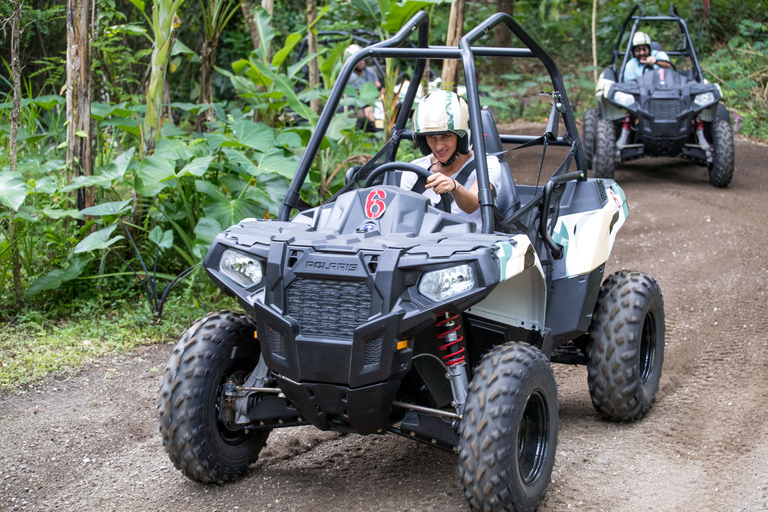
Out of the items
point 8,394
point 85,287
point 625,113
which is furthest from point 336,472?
point 625,113

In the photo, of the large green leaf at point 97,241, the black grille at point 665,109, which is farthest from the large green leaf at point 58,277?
the black grille at point 665,109

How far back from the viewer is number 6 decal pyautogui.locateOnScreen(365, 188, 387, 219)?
2957mm

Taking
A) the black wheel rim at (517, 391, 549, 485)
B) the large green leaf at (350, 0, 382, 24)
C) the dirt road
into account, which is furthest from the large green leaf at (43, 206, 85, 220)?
the large green leaf at (350, 0, 382, 24)

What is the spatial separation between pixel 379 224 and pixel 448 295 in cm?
51

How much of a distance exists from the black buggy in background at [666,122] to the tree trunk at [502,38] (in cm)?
420

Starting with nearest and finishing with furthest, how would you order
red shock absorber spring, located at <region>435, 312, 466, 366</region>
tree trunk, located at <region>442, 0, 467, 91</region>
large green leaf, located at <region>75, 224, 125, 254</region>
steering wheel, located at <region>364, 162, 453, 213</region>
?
red shock absorber spring, located at <region>435, 312, 466, 366</region>
steering wheel, located at <region>364, 162, 453, 213</region>
large green leaf, located at <region>75, 224, 125, 254</region>
tree trunk, located at <region>442, 0, 467, 91</region>

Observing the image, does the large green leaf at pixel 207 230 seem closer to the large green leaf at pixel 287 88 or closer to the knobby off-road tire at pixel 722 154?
the large green leaf at pixel 287 88

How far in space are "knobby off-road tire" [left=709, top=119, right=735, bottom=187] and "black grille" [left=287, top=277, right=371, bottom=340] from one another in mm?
7521

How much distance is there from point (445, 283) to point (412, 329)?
19 cm

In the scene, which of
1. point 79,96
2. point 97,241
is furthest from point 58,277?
point 79,96

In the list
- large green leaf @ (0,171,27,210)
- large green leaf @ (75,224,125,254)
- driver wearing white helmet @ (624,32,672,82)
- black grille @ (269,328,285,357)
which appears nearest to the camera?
black grille @ (269,328,285,357)

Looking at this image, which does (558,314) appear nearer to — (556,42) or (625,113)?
(625,113)

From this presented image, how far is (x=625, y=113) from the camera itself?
9.38 meters

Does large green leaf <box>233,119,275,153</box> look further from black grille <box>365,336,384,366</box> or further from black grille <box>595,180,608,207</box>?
black grille <box>365,336,384,366</box>
